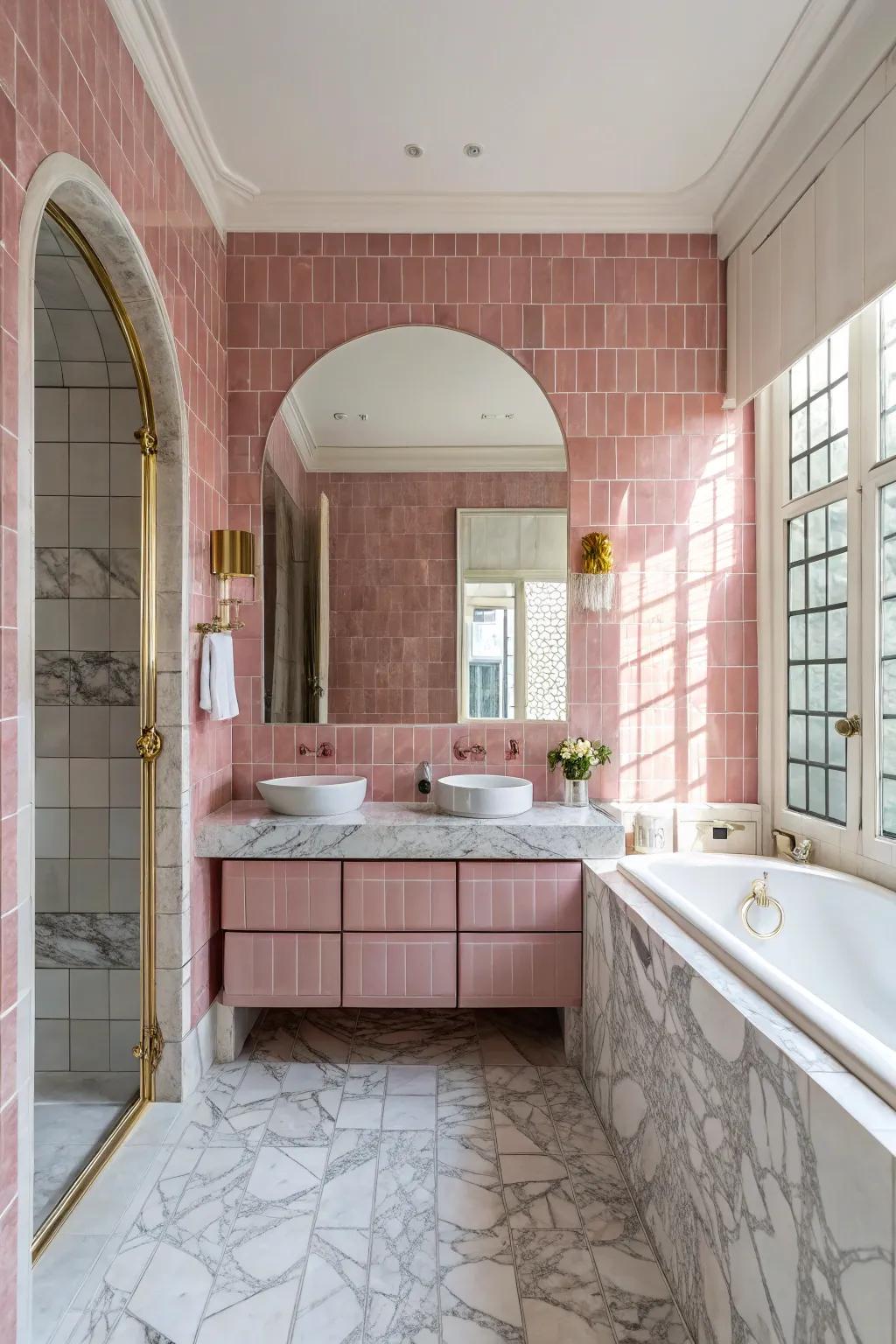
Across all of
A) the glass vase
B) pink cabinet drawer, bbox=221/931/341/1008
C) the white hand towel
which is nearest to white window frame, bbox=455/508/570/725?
the glass vase

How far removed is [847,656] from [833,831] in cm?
57

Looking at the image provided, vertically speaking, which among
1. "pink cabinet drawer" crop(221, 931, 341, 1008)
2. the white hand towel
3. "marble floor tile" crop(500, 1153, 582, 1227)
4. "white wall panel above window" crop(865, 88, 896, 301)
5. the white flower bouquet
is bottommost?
"marble floor tile" crop(500, 1153, 582, 1227)

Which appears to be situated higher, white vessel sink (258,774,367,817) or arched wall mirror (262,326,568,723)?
arched wall mirror (262,326,568,723)

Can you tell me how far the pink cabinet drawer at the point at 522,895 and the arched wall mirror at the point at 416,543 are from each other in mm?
630

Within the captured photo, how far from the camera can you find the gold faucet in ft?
8.82

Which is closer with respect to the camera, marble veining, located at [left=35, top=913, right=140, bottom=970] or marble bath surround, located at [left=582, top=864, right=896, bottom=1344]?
marble bath surround, located at [left=582, top=864, right=896, bottom=1344]

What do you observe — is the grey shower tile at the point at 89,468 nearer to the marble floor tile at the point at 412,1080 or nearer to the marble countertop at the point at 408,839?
the marble countertop at the point at 408,839

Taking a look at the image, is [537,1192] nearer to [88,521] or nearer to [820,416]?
[88,521]

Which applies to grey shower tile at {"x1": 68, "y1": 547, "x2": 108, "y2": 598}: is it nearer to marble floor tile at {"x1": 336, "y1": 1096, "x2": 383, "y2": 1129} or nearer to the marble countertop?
the marble countertop

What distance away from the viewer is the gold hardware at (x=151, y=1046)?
2.41 metres

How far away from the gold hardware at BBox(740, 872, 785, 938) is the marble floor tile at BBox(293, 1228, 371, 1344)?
4.58 feet

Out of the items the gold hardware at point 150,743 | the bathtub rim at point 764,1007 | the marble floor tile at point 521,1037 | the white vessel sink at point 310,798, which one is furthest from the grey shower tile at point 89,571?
the marble floor tile at point 521,1037

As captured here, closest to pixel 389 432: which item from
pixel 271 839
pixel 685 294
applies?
pixel 685 294

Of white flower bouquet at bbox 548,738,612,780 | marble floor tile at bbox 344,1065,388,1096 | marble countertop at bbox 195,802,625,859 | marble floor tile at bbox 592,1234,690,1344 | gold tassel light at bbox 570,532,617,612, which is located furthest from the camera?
gold tassel light at bbox 570,532,617,612
